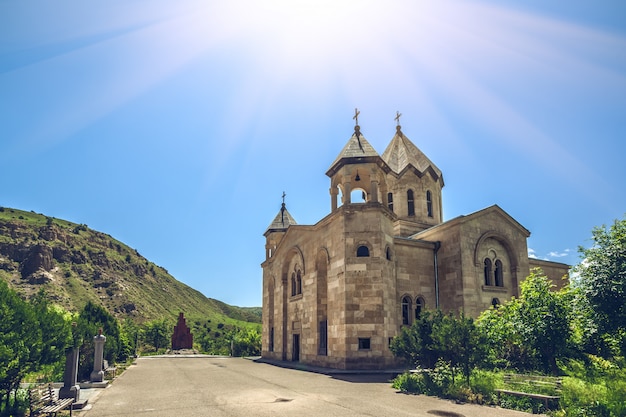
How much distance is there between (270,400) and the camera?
12.4 meters

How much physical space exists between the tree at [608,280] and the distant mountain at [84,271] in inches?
3011

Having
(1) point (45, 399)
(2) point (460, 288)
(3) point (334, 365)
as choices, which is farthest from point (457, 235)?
(1) point (45, 399)

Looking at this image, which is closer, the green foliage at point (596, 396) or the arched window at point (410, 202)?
the green foliage at point (596, 396)

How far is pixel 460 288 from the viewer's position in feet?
74.1

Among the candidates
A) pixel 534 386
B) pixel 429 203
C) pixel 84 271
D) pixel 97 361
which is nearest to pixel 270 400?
pixel 534 386

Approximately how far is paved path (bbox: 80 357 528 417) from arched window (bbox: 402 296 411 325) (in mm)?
5610

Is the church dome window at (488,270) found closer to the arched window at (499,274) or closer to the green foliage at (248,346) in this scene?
the arched window at (499,274)

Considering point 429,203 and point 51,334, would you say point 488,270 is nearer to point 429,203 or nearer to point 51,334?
point 429,203

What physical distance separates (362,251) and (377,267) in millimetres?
1216

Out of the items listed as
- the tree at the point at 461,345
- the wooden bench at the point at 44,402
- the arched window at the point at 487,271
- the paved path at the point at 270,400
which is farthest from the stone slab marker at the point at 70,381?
the arched window at the point at 487,271

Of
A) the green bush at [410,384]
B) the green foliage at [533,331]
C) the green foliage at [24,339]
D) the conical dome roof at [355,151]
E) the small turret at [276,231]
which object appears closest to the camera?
the green foliage at [24,339]

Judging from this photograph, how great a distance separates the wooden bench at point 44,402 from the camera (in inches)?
365

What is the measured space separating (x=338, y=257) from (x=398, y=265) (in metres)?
3.47

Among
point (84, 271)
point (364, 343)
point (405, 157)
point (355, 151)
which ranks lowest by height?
point (364, 343)
